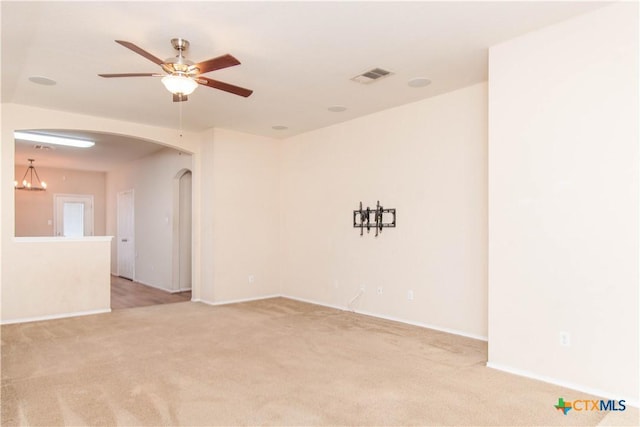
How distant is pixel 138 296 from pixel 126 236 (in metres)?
2.92

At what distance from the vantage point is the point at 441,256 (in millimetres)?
4777

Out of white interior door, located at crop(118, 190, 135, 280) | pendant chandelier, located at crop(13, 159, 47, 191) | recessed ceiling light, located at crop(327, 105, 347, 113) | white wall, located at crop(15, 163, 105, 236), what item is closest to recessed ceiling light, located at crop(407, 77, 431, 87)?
recessed ceiling light, located at crop(327, 105, 347, 113)

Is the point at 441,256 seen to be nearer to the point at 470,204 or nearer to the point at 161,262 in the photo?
the point at 470,204

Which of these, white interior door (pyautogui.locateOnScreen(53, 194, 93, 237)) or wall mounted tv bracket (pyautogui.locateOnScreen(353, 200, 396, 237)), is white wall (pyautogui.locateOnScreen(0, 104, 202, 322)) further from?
white interior door (pyautogui.locateOnScreen(53, 194, 93, 237))

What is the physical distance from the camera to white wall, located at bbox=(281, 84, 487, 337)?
4.51 m

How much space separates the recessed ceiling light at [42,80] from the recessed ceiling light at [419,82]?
3780 mm

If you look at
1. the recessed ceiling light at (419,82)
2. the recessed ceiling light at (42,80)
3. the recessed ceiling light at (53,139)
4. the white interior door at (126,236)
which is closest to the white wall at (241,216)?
the recessed ceiling light at (42,80)

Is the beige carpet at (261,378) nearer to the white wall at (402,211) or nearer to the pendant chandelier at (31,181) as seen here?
the white wall at (402,211)

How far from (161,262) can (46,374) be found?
4899 mm

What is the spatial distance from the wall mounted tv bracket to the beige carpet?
1.29 metres

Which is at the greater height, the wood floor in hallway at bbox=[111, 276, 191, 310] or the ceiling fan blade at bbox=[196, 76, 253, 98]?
the ceiling fan blade at bbox=[196, 76, 253, 98]

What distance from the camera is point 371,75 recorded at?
4168 mm

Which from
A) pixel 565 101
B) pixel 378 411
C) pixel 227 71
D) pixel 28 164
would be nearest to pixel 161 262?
pixel 28 164

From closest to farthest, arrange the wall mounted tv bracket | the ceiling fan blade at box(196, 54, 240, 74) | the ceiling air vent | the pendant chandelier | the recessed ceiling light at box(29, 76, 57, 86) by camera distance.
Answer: the ceiling fan blade at box(196, 54, 240, 74)
the ceiling air vent
the recessed ceiling light at box(29, 76, 57, 86)
the wall mounted tv bracket
the pendant chandelier
